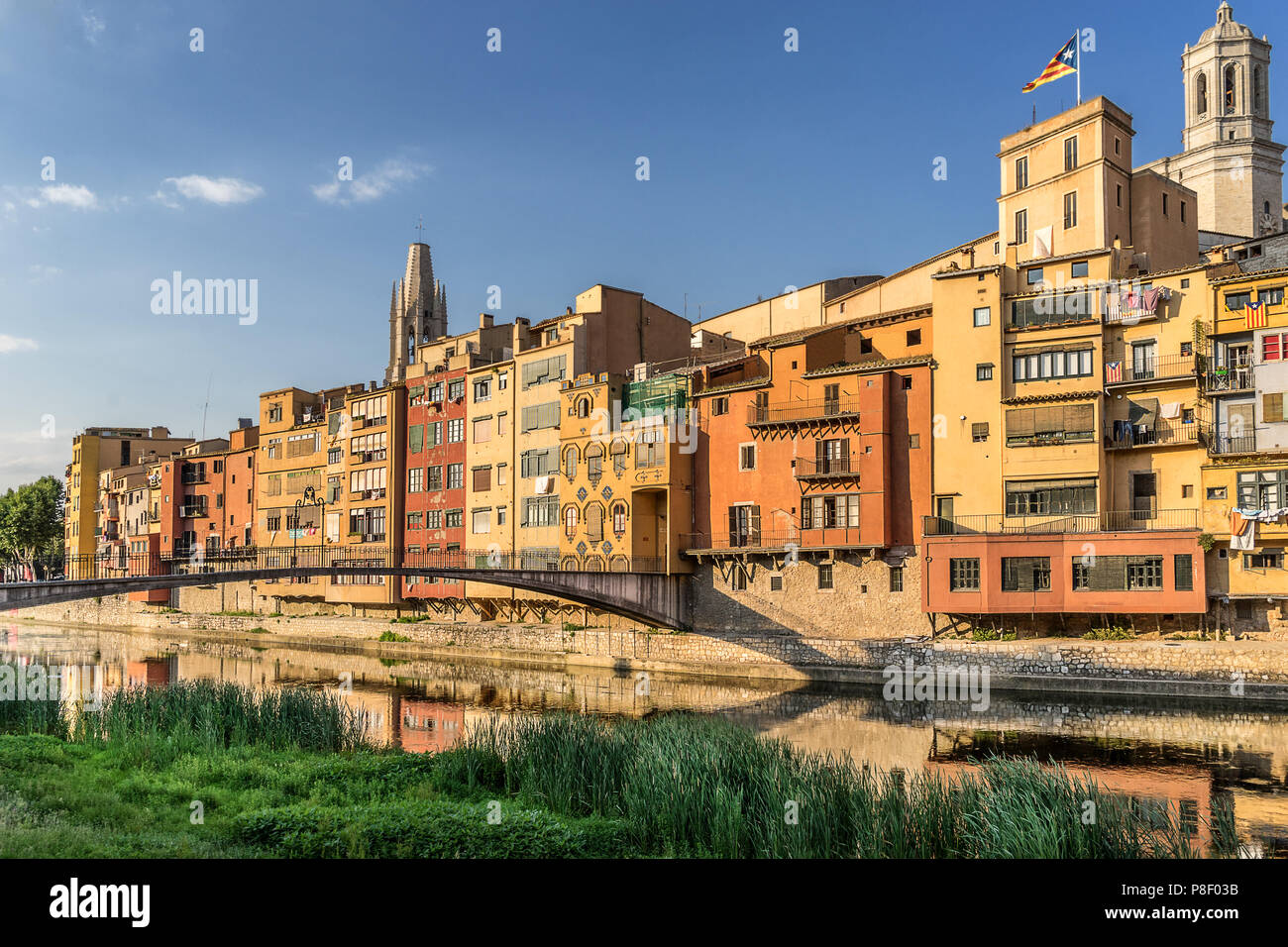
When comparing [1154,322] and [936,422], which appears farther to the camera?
[936,422]

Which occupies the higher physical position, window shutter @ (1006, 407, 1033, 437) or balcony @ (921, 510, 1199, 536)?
window shutter @ (1006, 407, 1033, 437)

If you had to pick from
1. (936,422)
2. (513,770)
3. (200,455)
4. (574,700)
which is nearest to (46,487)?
(200,455)

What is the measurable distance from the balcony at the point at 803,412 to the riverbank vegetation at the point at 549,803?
93.5ft

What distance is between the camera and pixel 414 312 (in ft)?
332

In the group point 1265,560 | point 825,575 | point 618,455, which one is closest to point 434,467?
point 618,455

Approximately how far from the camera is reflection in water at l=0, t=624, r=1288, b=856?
25328mm

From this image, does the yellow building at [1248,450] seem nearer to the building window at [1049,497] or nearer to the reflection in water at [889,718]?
the building window at [1049,497]

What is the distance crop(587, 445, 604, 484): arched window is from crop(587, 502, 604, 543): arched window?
5.10 feet

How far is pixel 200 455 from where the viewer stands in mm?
92062

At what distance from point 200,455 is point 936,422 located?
7241 centimetres

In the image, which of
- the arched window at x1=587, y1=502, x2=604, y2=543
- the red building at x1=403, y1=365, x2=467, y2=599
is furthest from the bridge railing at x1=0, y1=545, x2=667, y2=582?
the red building at x1=403, y1=365, x2=467, y2=599

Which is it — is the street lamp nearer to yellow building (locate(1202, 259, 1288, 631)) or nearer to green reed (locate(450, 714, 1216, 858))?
green reed (locate(450, 714, 1216, 858))

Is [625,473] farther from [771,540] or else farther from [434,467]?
[434,467]
